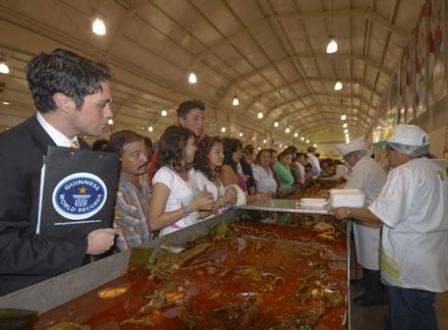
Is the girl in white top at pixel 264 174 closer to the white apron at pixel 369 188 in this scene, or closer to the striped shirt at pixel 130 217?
the white apron at pixel 369 188

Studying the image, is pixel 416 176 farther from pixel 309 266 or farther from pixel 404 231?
pixel 309 266

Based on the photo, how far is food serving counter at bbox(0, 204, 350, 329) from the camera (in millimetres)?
1085

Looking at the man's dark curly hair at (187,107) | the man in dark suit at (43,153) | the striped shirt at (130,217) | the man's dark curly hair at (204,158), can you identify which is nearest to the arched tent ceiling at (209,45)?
the man's dark curly hair at (187,107)

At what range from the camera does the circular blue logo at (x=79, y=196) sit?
106cm

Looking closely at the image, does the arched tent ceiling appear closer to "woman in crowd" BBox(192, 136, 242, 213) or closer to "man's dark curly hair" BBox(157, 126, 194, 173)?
"woman in crowd" BBox(192, 136, 242, 213)

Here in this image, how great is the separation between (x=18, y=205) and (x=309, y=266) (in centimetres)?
137

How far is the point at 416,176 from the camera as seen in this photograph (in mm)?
1961

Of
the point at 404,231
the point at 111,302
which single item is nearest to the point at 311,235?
the point at 404,231

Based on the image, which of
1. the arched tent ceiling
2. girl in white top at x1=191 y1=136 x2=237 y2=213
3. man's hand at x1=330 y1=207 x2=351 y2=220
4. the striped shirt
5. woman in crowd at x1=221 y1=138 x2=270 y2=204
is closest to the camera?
the striped shirt

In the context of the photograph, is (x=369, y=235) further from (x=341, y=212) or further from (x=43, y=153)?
(x=43, y=153)

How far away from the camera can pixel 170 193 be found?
2080mm

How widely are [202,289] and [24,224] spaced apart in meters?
0.75

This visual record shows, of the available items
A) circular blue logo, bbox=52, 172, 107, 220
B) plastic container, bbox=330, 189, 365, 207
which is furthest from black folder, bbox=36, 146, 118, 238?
plastic container, bbox=330, 189, 365, 207

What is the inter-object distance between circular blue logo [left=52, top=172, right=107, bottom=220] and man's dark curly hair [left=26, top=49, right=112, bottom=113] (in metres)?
0.30
